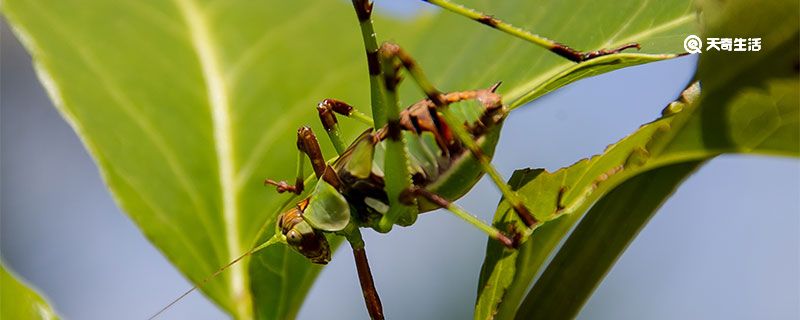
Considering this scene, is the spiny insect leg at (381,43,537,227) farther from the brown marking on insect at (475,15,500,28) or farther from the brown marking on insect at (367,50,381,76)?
the brown marking on insect at (475,15,500,28)

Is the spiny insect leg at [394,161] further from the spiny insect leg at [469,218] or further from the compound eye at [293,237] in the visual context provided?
the compound eye at [293,237]

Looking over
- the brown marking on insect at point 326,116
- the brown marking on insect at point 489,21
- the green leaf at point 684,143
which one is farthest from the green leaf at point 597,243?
the brown marking on insect at point 326,116

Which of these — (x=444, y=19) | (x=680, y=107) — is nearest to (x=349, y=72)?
(x=444, y=19)

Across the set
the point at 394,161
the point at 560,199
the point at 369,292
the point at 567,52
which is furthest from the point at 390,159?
the point at 560,199

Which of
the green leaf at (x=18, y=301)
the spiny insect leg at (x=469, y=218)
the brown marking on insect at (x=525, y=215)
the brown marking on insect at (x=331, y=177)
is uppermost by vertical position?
the brown marking on insect at (x=525, y=215)

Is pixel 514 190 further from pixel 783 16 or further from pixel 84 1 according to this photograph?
pixel 84 1
